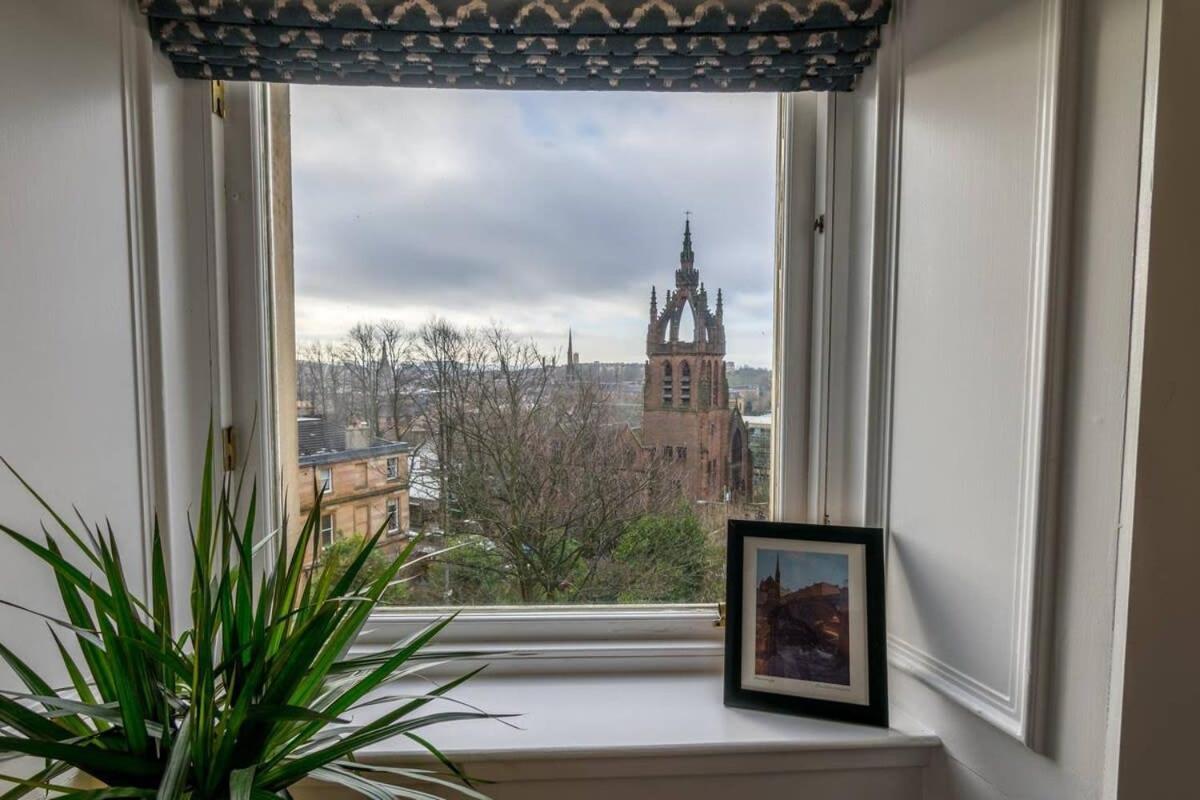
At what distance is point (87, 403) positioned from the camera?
2.87ft

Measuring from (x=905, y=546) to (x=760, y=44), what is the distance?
89 centimetres

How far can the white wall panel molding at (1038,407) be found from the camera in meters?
0.73

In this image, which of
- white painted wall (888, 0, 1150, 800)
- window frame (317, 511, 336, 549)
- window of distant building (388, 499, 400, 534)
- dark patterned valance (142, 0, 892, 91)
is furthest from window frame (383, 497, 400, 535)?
white painted wall (888, 0, 1150, 800)

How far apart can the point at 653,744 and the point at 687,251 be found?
88 centimetres

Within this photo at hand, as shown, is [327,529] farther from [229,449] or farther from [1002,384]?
[1002,384]

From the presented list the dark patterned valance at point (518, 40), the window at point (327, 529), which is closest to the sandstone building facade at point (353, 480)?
the window at point (327, 529)

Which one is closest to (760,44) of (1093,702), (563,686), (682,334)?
(682,334)

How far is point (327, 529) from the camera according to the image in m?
1.13

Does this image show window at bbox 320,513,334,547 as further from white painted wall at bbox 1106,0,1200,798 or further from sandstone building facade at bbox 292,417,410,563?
white painted wall at bbox 1106,0,1200,798

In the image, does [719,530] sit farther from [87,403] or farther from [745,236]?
[87,403]

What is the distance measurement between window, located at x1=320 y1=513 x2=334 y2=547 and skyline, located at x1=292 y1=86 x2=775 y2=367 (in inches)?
13.8

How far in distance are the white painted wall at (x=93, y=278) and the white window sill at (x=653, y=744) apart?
0.57 metres

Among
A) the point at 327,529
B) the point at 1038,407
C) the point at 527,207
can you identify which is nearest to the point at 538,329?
the point at 527,207

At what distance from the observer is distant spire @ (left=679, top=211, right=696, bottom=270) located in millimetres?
1139
